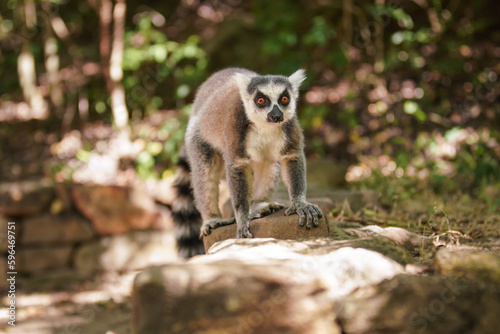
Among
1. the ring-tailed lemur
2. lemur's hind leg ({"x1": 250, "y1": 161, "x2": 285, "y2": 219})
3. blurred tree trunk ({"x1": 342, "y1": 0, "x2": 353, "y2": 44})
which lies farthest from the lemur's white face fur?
blurred tree trunk ({"x1": 342, "y1": 0, "x2": 353, "y2": 44})

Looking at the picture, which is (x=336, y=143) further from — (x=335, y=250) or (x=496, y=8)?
(x=335, y=250)

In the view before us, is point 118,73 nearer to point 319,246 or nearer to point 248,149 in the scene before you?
point 248,149

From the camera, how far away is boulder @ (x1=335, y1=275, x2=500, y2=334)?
1.95 m

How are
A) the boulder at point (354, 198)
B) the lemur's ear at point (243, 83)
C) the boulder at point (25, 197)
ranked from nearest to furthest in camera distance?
the lemur's ear at point (243, 83)
the boulder at point (354, 198)
the boulder at point (25, 197)

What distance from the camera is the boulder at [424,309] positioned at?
76.6 inches

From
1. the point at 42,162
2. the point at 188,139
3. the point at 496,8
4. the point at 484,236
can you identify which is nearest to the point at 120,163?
the point at 42,162

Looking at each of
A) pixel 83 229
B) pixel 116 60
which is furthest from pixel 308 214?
pixel 116 60

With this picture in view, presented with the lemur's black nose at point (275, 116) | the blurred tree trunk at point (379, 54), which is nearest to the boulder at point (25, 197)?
the lemur's black nose at point (275, 116)

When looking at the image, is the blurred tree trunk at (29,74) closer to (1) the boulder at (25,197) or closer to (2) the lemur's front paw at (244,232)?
(1) the boulder at (25,197)

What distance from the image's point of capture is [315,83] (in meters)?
9.29

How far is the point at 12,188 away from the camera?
24.6 ft

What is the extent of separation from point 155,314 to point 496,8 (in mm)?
9363

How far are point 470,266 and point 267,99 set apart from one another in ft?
5.77

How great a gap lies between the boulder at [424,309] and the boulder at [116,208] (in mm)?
5924
